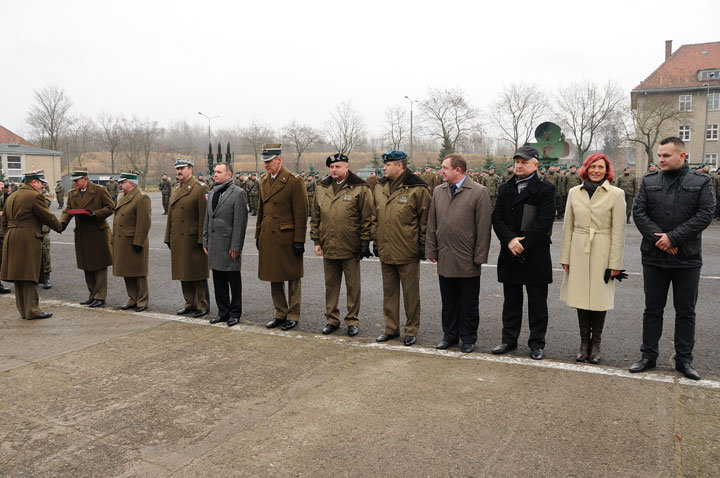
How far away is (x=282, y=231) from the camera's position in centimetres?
695

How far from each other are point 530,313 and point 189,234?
4.43 m

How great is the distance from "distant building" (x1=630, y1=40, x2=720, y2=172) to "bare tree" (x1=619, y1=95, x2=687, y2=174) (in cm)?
35

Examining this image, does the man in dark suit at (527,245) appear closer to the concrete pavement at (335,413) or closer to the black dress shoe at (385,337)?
the concrete pavement at (335,413)

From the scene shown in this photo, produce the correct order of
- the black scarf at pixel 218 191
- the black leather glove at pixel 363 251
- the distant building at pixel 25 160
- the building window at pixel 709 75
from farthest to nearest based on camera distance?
Answer: the distant building at pixel 25 160
the building window at pixel 709 75
the black scarf at pixel 218 191
the black leather glove at pixel 363 251

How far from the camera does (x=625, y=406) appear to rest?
4.34m

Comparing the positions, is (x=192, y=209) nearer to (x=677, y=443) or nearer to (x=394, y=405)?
(x=394, y=405)

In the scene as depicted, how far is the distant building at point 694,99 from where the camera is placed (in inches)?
2169

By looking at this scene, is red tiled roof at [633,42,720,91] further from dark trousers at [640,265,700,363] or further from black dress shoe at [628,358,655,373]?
black dress shoe at [628,358,655,373]

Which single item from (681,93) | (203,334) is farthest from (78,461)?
(681,93)

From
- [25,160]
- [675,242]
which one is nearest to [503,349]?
[675,242]

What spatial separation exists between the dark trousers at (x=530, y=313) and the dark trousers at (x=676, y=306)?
2.91 feet

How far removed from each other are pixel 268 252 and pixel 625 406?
13.7ft

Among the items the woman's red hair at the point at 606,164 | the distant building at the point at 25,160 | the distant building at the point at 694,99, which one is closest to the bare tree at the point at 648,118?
the distant building at the point at 694,99

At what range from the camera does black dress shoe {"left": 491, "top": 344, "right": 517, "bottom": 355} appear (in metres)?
5.72
